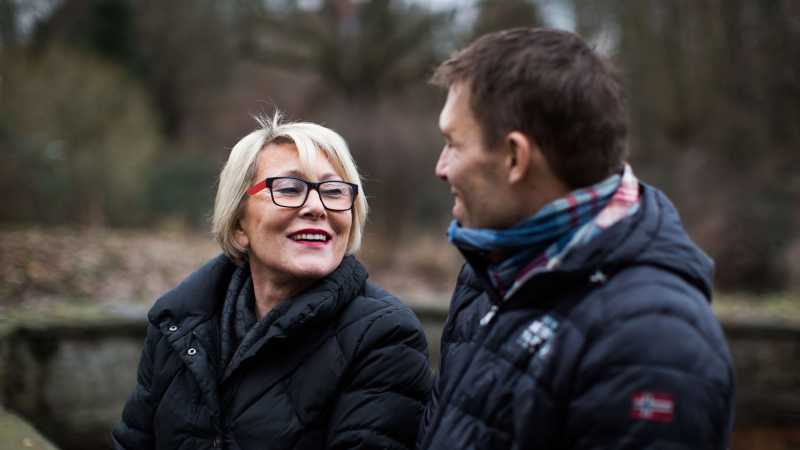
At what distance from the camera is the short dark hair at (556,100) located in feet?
5.03

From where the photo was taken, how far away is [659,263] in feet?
4.96

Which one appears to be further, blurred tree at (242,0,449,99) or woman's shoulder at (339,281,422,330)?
blurred tree at (242,0,449,99)

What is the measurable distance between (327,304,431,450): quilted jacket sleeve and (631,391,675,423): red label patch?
98 centimetres

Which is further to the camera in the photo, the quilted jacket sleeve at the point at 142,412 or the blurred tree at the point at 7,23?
the blurred tree at the point at 7,23

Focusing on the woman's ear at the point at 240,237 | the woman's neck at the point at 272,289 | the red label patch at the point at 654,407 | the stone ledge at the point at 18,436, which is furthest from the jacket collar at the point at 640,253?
the stone ledge at the point at 18,436

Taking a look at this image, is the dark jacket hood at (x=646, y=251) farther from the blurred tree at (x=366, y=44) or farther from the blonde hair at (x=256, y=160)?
the blurred tree at (x=366, y=44)

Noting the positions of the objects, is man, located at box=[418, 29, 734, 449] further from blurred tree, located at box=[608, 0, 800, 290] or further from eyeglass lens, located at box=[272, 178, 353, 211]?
blurred tree, located at box=[608, 0, 800, 290]

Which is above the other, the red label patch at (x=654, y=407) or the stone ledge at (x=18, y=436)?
the red label patch at (x=654, y=407)

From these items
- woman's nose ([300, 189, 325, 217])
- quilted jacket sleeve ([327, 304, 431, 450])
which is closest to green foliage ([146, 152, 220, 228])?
woman's nose ([300, 189, 325, 217])

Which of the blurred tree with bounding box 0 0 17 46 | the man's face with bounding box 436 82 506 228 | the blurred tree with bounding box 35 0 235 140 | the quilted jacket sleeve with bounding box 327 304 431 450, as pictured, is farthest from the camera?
the blurred tree with bounding box 35 0 235 140

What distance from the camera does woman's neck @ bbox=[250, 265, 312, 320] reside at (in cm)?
254

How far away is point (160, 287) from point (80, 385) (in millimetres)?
2987

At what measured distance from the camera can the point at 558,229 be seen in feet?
5.23

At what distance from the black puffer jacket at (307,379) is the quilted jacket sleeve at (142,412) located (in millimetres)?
84
